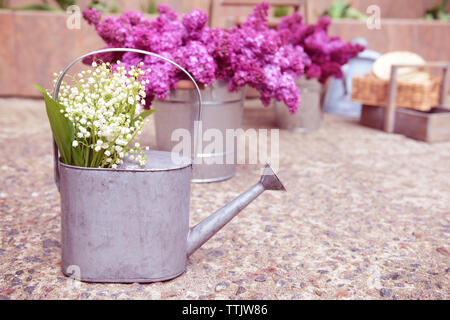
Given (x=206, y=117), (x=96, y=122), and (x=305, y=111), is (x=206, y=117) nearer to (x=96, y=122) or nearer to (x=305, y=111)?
(x=96, y=122)

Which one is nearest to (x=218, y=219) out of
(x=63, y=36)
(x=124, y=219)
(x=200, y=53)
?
(x=124, y=219)

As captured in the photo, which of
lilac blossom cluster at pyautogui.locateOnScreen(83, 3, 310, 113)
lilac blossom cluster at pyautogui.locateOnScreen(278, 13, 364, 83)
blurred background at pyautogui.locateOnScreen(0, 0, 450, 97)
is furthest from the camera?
blurred background at pyautogui.locateOnScreen(0, 0, 450, 97)

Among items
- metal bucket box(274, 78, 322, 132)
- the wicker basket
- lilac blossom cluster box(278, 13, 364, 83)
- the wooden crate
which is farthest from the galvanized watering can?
the wicker basket

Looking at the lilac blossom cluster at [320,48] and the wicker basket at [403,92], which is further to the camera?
the wicker basket at [403,92]

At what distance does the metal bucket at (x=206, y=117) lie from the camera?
7.61 ft

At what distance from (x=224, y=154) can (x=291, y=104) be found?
40 cm

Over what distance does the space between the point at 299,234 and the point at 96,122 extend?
2.94 feet

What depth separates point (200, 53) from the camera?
7.03 ft

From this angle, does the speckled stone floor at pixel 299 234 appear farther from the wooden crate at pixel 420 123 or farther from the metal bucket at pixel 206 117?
the wooden crate at pixel 420 123

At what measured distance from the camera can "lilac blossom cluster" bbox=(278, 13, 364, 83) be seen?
3.26 metres

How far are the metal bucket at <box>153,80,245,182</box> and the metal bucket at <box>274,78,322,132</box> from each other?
1216 mm

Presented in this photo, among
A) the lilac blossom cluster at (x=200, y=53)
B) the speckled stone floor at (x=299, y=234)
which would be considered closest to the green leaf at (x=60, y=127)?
the speckled stone floor at (x=299, y=234)

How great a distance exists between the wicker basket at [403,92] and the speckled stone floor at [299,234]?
0.63 m
